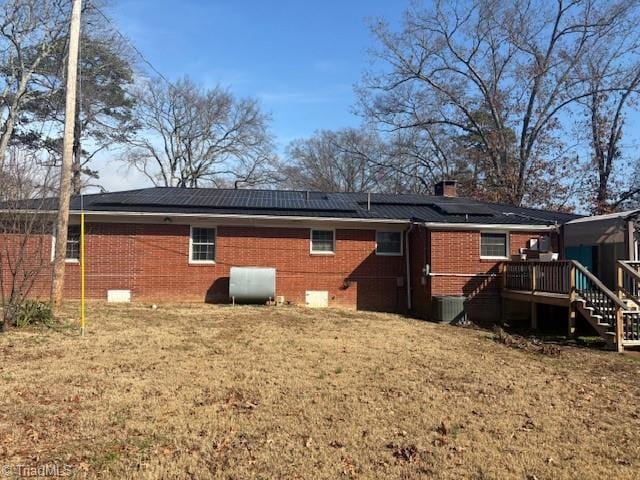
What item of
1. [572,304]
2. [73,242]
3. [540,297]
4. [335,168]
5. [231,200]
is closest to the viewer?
[572,304]

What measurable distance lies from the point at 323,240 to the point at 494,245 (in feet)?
17.5

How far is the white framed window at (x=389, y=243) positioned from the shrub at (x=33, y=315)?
967 centimetres

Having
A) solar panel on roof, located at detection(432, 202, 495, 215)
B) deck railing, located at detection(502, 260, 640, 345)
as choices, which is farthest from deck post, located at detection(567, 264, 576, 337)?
solar panel on roof, located at detection(432, 202, 495, 215)

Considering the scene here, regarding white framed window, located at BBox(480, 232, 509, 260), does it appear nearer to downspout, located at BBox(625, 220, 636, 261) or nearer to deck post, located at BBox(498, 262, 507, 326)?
deck post, located at BBox(498, 262, 507, 326)

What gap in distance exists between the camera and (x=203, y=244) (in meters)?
15.6

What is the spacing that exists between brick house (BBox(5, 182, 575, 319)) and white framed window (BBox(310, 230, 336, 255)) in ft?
0.11

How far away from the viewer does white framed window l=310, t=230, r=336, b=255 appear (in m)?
16.0

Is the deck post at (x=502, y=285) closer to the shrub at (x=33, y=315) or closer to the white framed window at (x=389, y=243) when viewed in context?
the white framed window at (x=389, y=243)

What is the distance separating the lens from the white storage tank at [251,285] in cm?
1485

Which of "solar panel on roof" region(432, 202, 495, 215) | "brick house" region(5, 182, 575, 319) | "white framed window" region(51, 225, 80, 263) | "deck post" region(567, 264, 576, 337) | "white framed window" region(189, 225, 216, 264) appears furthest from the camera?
"solar panel on roof" region(432, 202, 495, 215)

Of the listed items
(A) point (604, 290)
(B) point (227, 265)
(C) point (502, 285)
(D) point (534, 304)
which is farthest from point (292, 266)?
(A) point (604, 290)

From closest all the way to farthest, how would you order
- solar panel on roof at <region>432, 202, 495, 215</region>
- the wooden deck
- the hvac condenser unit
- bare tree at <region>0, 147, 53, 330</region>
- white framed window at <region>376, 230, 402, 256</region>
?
bare tree at <region>0, 147, 53, 330</region> < the wooden deck < the hvac condenser unit < solar panel on roof at <region>432, 202, 495, 215</region> < white framed window at <region>376, 230, 402, 256</region>

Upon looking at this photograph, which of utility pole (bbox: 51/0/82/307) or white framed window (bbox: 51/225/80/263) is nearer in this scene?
utility pole (bbox: 51/0/82/307)

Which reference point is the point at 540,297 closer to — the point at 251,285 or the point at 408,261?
the point at 408,261
